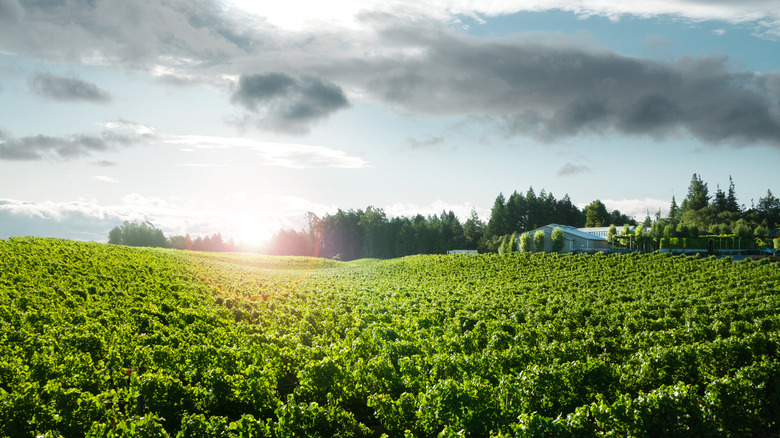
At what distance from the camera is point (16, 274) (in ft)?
91.2

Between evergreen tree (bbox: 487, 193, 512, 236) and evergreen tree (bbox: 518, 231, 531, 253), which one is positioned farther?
evergreen tree (bbox: 487, 193, 512, 236)

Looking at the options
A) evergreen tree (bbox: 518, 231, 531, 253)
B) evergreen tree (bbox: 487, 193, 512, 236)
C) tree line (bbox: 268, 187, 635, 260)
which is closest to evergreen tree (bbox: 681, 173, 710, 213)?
tree line (bbox: 268, 187, 635, 260)

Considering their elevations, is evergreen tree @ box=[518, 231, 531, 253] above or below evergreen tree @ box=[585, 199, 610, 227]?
below

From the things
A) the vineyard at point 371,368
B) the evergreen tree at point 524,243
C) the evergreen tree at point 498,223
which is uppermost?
the evergreen tree at point 498,223

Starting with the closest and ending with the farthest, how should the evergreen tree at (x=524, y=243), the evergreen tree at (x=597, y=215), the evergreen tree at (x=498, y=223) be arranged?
1. the evergreen tree at (x=524, y=243)
2. the evergreen tree at (x=498, y=223)
3. the evergreen tree at (x=597, y=215)

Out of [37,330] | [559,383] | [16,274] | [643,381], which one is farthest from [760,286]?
[16,274]

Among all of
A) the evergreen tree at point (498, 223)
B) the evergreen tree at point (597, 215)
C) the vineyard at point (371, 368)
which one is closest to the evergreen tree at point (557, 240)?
the vineyard at point (371, 368)

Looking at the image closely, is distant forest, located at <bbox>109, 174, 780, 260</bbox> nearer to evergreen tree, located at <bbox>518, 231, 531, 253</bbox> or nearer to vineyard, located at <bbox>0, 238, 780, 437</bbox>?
evergreen tree, located at <bbox>518, 231, 531, 253</bbox>

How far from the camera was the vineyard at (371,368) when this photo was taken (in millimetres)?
9484

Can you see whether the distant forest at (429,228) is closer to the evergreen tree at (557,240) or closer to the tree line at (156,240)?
the tree line at (156,240)

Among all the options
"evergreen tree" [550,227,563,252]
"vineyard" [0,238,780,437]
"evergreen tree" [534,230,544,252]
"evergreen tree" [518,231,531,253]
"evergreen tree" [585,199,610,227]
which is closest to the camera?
"vineyard" [0,238,780,437]

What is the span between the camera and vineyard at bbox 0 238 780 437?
948cm

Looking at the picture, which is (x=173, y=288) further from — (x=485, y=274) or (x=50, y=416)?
(x=485, y=274)

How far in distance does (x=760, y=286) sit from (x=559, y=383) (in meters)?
31.4
